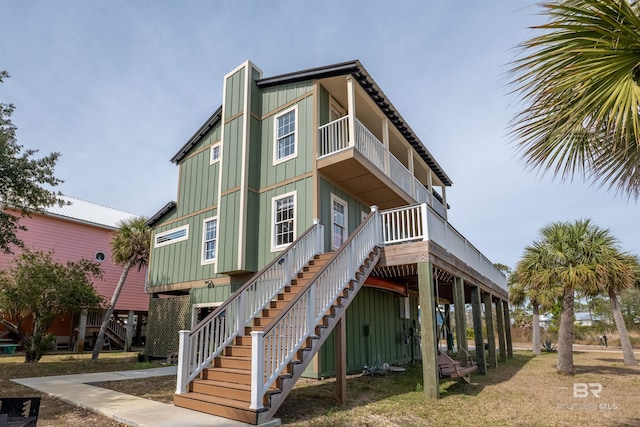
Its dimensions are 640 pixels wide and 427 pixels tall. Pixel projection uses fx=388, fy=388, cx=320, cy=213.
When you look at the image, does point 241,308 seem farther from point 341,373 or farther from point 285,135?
point 285,135

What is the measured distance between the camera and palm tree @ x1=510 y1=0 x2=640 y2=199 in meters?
2.78

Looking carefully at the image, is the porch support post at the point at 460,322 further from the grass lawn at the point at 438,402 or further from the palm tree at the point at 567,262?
the palm tree at the point at 567,262

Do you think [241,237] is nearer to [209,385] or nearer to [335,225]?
[335,225]

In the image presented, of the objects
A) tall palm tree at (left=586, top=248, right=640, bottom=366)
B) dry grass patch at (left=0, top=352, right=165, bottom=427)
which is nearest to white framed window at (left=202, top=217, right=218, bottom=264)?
dry grass patch at (left=0, top=352, right=165, bottom=427)

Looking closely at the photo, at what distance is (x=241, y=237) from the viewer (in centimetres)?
1148

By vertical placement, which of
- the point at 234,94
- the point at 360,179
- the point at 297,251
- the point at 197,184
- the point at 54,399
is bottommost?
the point at 54,399

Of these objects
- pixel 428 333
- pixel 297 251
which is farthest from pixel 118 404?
pixel 428 333

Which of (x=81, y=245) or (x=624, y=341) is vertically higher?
(x=81, y=245)

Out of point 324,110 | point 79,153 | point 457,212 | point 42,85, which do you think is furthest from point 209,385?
point 457,212

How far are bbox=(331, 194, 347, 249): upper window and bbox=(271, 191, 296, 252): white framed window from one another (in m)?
1.15

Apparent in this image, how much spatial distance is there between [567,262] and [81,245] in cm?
2276

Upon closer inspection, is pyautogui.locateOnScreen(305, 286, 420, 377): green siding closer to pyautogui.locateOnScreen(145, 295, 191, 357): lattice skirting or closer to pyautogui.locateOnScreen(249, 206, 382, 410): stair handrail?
pyautogui.locateOnScreen(249, 206, 382, 410): stair handrail

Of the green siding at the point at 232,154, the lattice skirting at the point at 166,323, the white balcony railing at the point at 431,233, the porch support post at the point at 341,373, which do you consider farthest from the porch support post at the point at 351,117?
the lattice skirting at the point at 166,323

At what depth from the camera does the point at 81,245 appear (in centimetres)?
2117
